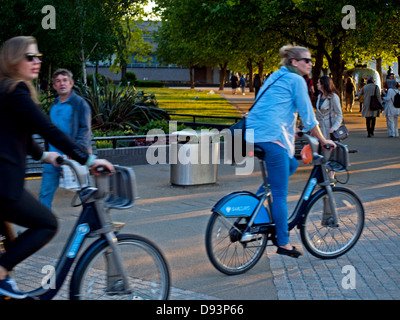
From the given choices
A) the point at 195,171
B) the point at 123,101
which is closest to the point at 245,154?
the point at 195,171

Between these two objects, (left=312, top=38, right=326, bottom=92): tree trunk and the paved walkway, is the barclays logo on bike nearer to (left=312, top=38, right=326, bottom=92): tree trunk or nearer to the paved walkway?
the paved walkway

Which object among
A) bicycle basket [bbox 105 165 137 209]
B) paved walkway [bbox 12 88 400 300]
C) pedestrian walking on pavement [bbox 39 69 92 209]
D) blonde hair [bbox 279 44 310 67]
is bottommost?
paved walkway [bbox 12 88 400 300]

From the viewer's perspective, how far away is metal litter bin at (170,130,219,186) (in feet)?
31.3

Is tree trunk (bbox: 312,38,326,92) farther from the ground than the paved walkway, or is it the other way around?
tree trunk (bbox: 312,38,326,92)

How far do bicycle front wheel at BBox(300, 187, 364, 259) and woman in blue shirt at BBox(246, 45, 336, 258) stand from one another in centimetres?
39

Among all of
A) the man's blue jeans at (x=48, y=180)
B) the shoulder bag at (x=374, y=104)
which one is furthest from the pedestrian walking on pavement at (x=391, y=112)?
the man's blue jeans at (x=48, y=180)

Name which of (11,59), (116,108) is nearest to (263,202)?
(11,59)

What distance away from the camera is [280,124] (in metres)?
5.16

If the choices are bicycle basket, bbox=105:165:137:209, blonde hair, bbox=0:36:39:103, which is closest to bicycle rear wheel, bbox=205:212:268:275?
bicycle basket, bbox=105:165:137:209

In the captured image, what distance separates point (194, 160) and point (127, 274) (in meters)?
5.90

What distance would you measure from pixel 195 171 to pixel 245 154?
14.5ft

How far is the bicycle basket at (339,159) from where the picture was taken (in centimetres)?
562

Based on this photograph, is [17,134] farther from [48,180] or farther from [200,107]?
[200,107]
